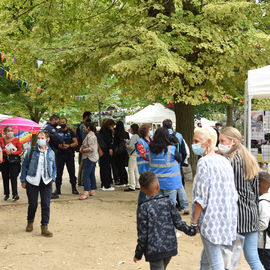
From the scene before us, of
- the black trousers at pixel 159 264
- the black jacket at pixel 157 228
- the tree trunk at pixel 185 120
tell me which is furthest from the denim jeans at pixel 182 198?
the tree trunk at pixel 185 120

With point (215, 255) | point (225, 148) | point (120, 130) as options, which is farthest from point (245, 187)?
point (120, 130)

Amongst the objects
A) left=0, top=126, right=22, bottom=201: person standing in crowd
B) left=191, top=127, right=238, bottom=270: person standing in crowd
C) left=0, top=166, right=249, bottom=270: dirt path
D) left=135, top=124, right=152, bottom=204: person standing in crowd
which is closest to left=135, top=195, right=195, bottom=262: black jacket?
left=191, top=127, right=238, bottom=270: person standing in crowd

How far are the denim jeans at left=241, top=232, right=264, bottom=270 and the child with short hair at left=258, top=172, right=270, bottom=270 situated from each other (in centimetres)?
18

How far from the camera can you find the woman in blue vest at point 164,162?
6.34m

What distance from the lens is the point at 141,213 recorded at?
3643 mm

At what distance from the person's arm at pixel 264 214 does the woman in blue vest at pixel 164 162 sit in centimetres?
234

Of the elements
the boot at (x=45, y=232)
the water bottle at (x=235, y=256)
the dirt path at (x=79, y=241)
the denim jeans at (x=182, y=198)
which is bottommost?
the dirt path at (x=79, y=241)

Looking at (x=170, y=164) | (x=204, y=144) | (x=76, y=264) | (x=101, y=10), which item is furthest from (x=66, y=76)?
(x=204, y=144)

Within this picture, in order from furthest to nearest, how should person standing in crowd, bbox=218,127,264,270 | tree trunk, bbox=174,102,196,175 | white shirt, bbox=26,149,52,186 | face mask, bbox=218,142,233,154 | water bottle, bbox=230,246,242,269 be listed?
1. tree trunk, bbox=174,102,196,175
2. white shirt, bbox=26,149,52,186
3. face mask, bbox=218,142,233,154
4. person standing in crowd, bbox=218,127,264,270
5. water bottle, bbox=230,246,242,269

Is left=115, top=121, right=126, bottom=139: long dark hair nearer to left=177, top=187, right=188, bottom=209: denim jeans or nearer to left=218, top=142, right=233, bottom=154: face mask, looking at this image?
left=177, top=187, right=188, bottom=209: denim jeans

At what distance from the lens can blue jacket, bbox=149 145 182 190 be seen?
638 cm

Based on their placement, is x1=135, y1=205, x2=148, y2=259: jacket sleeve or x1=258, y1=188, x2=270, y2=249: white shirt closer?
x1=135, y1=205, x2=148, y2=259: jacket sleeve

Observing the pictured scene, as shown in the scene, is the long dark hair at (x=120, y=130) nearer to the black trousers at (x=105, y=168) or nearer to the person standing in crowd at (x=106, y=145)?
the person standing in crowd at (x=106, y=145)

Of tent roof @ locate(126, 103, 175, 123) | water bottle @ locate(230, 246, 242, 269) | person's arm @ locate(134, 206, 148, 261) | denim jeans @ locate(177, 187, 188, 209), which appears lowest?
denim jeans @ locate(177, 187, 188, 209)
